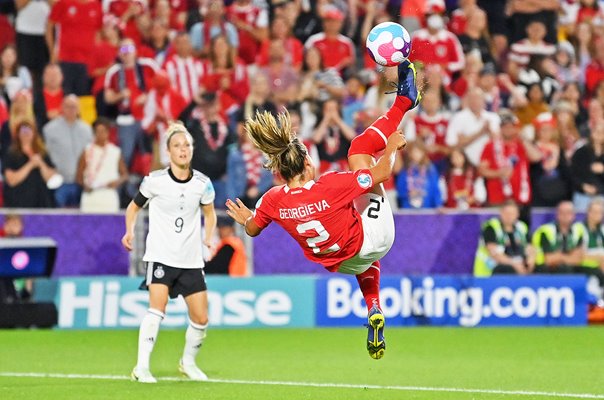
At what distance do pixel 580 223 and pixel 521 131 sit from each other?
1.91 meters

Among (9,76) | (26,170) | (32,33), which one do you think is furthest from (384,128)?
(32,33)

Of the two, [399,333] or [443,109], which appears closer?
[399,333]

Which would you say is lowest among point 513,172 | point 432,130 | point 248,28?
point 513,172

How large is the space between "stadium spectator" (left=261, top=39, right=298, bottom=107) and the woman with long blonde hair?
904 centimetres

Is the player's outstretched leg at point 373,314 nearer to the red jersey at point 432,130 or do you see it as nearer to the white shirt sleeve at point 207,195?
the white shirt sleeve at point 207,195

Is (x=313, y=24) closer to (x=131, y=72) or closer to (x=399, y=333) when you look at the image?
(x=131, y=72)

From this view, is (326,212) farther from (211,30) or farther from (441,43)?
(441,43)

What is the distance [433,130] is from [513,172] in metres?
1.29

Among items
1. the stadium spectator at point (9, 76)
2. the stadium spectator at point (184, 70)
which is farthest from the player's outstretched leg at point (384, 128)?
the stadium spectator at point (9, 76)

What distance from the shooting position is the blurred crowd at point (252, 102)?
17.8m

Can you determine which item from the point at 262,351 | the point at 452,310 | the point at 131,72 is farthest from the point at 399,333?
the point at 131,72

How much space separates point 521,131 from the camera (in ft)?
63.5

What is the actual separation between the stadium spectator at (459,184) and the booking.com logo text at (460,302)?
67.6 inches

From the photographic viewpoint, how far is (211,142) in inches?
707
